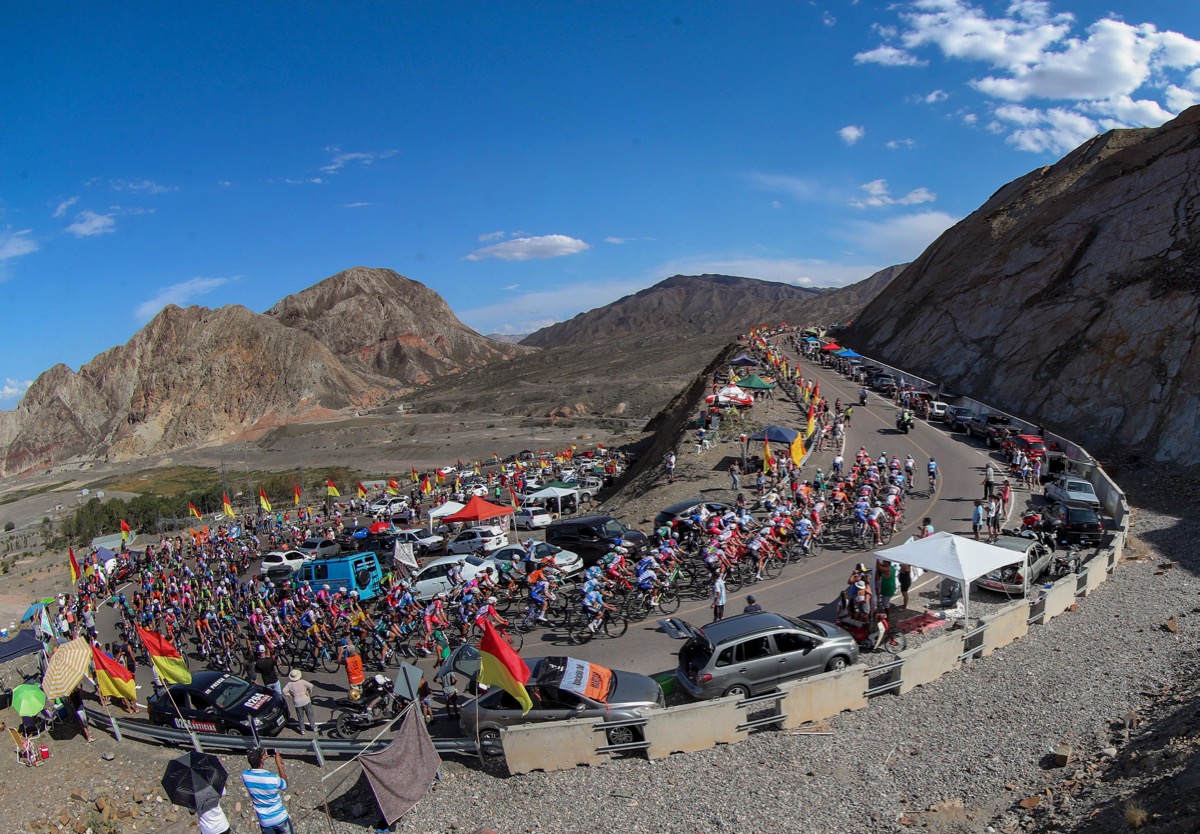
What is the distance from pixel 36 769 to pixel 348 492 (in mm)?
44357

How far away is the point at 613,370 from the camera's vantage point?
130m

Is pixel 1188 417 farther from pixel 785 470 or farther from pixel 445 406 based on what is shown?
pixel 445 406

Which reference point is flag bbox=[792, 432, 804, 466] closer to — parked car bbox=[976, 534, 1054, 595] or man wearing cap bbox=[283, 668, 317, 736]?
parked car bbox=[976, 534, 1054, 595]

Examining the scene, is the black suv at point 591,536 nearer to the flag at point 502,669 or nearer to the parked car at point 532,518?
the parked car at point 532,518

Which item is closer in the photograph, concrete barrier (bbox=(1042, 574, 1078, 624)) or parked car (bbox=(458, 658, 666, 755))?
parked car (bbox=(458, 658, 666, 755))

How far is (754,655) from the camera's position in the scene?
1150 cm

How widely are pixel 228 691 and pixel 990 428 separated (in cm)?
3112

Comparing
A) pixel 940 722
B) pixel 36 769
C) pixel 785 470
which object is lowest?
pixel 36 769

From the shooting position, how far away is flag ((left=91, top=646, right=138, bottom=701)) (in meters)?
13.9

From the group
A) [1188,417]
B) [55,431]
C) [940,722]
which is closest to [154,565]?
[940,722]

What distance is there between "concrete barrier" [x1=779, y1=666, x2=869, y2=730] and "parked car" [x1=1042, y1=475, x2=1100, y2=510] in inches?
578

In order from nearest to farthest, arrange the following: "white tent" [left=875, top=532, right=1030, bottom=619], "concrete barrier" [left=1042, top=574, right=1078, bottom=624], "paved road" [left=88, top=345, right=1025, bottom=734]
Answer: "white tent" [left=875, top=532, right=1030, bottom=619], "concrete barrier" [left=1042, top=574, right=1078, bottom=624], "paved road" [left=88, top=345, right=1025, bottom=734]

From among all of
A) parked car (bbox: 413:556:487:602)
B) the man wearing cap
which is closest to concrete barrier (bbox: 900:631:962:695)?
the man wearing cap

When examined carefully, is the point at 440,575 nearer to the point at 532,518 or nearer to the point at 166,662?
the point at 166,662
